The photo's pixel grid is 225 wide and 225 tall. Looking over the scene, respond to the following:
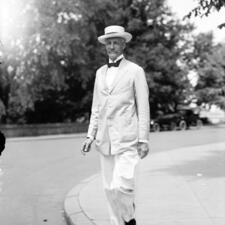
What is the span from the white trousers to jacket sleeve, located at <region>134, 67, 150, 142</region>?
192 mm

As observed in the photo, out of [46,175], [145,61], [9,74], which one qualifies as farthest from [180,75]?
[46,175]

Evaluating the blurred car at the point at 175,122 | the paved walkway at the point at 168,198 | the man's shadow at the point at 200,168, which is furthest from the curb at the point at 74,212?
the blurred car at the point at 175,122

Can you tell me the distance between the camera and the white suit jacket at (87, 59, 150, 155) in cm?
475

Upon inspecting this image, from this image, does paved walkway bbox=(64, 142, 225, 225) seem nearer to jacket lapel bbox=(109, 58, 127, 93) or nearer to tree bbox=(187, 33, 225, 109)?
jacket lapel bbox=(109, 58, 127, 93)

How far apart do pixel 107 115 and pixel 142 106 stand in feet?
1.07

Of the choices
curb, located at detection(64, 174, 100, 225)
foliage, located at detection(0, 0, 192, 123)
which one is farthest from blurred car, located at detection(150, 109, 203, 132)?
curb, located at detection(64, 174, 100, 225)

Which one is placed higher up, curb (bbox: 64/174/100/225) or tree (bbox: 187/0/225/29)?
tree (bbox: 187/0/225/29)

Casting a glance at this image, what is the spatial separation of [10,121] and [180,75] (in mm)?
14307

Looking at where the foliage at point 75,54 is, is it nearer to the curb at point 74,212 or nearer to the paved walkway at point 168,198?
the paved walkway at point 168,198

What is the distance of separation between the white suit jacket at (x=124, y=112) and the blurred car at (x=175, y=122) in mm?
32678

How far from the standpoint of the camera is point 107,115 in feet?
15.9

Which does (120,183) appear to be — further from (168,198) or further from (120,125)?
(168,198)

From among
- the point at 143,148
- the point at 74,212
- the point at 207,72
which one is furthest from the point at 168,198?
the point at 207,72

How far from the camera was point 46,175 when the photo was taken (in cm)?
1113
